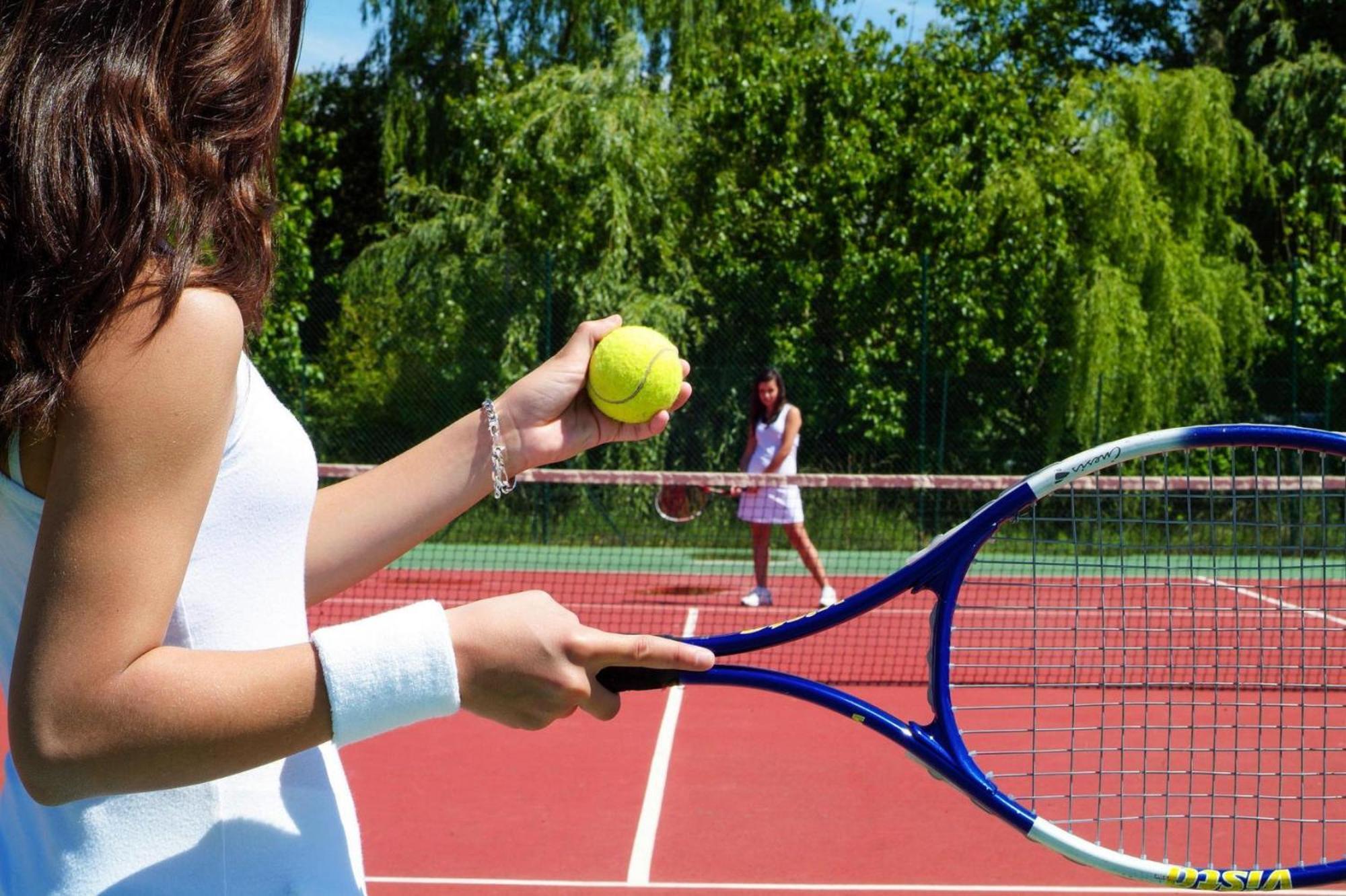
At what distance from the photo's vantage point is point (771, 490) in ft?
25.9

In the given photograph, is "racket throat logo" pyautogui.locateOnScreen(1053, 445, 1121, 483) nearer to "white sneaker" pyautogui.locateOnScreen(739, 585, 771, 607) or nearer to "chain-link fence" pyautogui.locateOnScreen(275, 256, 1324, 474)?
"white sneaker" pyautogui.locateOnScreen(739, 585, 771, 607)

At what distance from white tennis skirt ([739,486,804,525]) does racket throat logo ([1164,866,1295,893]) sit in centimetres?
598

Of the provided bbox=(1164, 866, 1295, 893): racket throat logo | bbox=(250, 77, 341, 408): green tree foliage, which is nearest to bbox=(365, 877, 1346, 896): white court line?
bbox=(1164, 866, 1295, 893): racket throat logo

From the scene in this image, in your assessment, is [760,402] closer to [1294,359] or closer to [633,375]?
[1294,359]

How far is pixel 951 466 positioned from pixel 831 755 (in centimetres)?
549

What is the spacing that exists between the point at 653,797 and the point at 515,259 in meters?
6.66

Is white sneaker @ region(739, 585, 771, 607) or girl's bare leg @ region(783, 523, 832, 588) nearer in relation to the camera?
girl's bare leg @ region(783, 523, 832, 588)

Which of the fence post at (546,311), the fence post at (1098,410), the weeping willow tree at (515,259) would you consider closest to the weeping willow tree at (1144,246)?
the fence post at (1098,410)

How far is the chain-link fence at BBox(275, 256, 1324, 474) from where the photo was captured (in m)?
9.85

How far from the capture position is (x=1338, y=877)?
1.72m

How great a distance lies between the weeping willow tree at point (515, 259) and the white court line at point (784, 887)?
6.68m

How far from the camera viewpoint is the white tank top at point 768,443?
8.10 meters

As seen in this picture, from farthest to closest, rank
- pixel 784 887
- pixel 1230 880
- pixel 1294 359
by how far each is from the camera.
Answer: pixel 1294 359 → pixel 784 887 → pixel 1230 880

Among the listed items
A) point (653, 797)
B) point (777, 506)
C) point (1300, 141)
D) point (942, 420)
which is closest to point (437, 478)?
point (653, 797)
